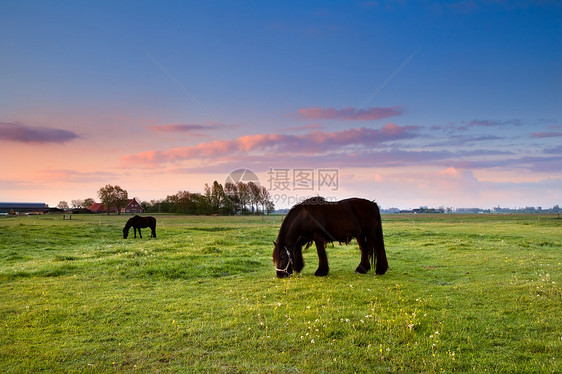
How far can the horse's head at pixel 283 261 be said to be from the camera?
489 inches

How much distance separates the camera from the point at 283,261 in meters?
12.4

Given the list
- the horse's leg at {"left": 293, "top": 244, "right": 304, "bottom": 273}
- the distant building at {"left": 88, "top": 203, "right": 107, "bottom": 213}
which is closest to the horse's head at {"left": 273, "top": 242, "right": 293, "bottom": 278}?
the horse's leg at {"left": 293, "top": 244, "right": 304, "bottom": 273}

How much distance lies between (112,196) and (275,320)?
96739 millimetres

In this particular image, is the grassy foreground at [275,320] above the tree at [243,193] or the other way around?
the other way around

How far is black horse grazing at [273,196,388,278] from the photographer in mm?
12547

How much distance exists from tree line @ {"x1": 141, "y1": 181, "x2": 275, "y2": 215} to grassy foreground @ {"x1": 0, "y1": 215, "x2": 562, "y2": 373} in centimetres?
7207

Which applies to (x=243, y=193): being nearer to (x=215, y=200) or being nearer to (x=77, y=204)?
(x=215, y=200)

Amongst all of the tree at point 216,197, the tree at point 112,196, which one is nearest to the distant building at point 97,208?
the tree at point 112,196

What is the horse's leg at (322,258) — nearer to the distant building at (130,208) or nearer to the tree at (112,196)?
the tree at (112,196)

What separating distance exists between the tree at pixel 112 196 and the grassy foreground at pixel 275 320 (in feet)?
283

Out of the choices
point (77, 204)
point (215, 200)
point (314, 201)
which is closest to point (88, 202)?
point (77, 204)

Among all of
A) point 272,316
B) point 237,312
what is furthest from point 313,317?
point 237,312

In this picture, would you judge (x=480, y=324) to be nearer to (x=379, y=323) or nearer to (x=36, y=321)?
(x=379, y=323)

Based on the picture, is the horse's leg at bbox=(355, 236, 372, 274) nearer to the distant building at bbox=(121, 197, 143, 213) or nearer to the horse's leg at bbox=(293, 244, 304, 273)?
the horse's leg at bbox=(293, 244, 304, 273)
